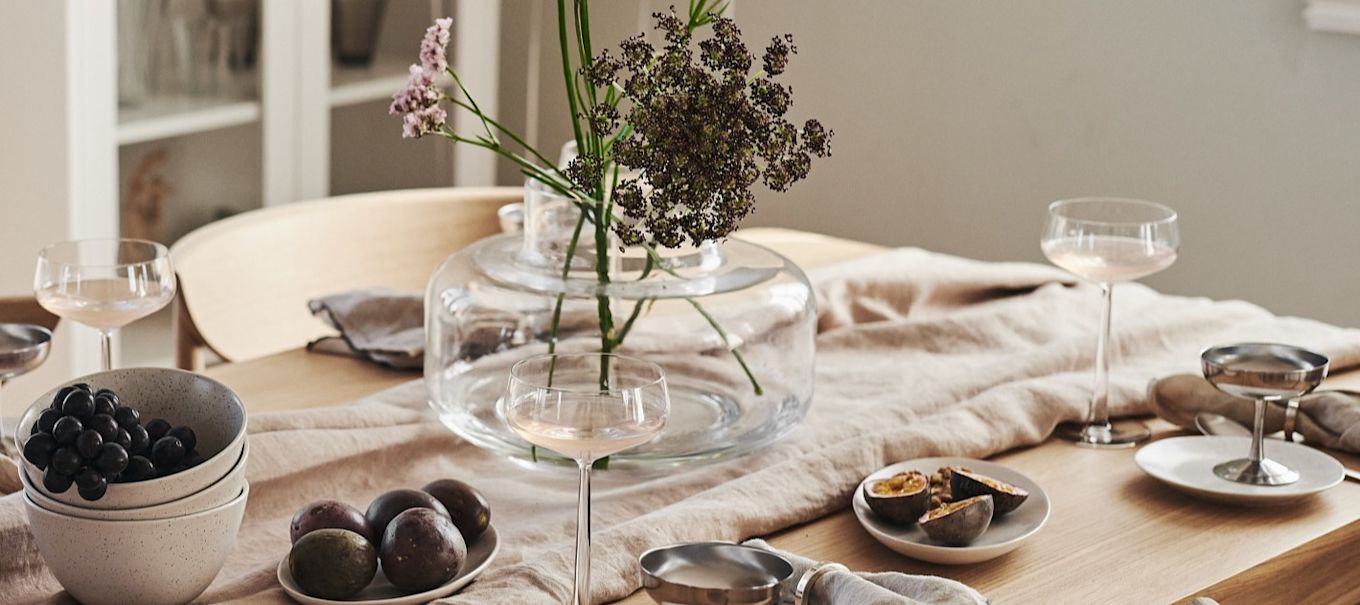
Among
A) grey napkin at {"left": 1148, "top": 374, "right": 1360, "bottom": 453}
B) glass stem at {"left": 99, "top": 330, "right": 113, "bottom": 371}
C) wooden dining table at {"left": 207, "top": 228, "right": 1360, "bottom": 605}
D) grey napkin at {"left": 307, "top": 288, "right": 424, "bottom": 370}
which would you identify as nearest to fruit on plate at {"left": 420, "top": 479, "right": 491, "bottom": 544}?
wooden dining table at {"left": 207, "top": 228, "right": 1360, "bottom": 605}

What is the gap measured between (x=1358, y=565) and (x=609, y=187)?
0.68m

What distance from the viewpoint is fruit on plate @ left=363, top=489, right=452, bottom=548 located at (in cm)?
97

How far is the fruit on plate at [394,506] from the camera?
97 centimetres

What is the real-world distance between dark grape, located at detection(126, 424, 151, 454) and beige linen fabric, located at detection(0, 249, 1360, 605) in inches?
5.1

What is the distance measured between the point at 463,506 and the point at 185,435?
0.65ft

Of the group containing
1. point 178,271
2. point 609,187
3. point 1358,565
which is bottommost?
point 1358,565

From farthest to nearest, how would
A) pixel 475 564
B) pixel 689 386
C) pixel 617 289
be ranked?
pixel 689 386
pixel 617 289
pixel 475 564

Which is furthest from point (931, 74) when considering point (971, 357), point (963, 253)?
point (971, 357)

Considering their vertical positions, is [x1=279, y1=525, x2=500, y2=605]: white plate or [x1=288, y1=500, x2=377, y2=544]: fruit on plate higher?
[x1=288, y1=500, x2=377, y2=544]: fruit on plate

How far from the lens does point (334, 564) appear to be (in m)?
0.92

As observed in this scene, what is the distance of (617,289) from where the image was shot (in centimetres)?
116

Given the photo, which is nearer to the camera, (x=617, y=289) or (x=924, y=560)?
(x=924, y=560)

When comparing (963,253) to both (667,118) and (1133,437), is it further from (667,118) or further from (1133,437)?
(667,118)

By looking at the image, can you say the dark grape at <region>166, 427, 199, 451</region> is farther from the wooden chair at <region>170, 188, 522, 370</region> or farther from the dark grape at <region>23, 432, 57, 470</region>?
the wooden chair at <region>170, 188, 522, 370</region>
